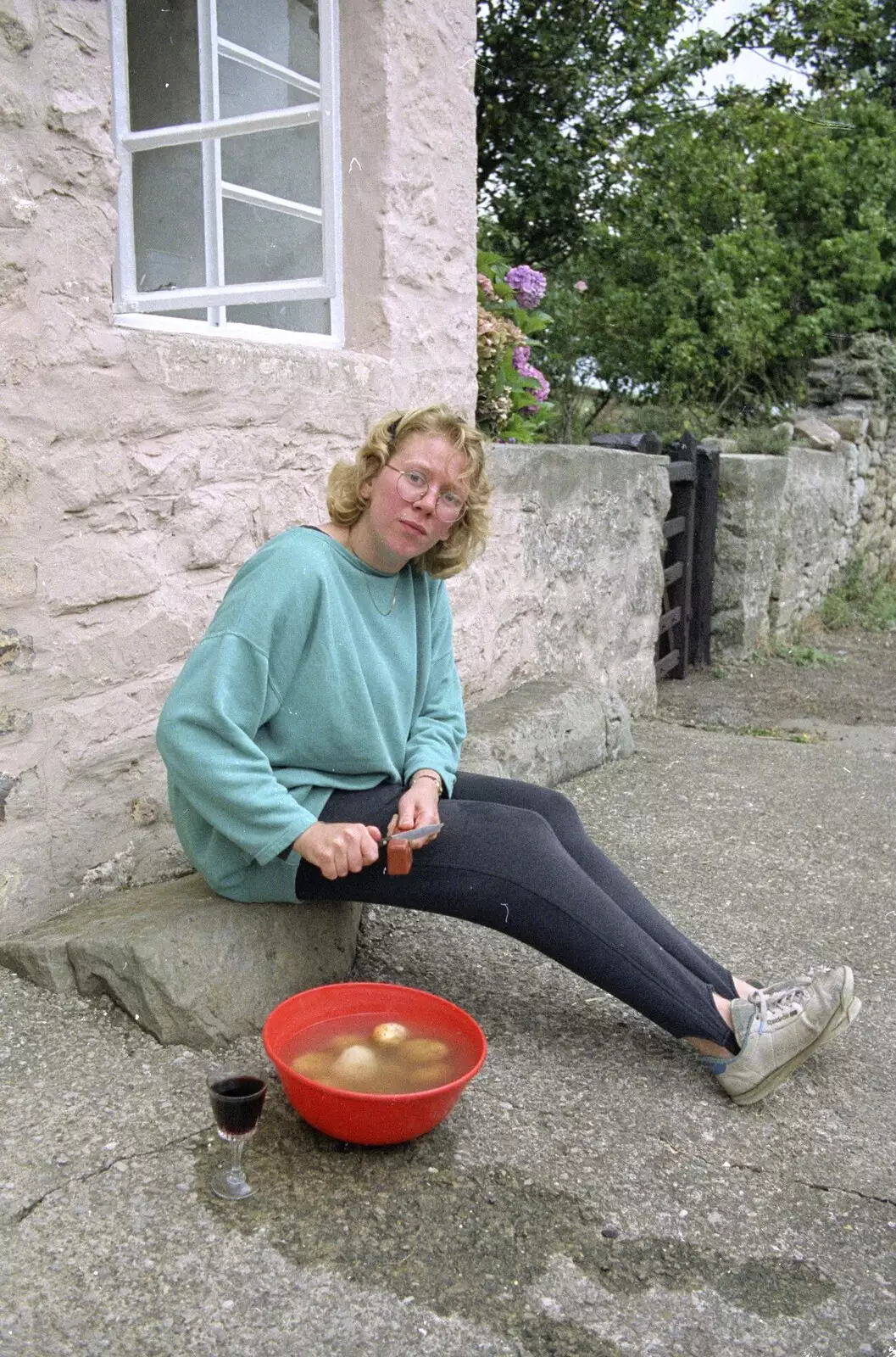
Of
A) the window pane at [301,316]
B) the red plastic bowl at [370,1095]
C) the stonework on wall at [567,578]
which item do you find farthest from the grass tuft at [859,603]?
the red plastic bowl at [370,1095]

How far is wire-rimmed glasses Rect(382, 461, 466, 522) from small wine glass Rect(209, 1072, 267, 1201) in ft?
3.54

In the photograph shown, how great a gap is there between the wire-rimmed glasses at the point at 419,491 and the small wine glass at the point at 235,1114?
108 cm

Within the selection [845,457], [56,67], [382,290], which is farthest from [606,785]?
[845,457]

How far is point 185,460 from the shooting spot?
2.79 meters

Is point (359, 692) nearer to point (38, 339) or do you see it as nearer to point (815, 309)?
point (38, 339)

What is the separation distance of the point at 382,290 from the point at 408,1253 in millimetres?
2510

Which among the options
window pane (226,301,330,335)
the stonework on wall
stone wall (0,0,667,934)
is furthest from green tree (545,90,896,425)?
window pane (226,301,330,335)

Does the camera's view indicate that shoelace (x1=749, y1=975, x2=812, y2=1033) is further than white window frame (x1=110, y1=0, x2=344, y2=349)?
No

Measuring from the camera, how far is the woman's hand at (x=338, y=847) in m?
2.15

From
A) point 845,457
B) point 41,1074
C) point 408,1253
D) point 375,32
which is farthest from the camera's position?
point 845,457

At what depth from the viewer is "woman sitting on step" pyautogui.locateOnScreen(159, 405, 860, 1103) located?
2180 millimetres

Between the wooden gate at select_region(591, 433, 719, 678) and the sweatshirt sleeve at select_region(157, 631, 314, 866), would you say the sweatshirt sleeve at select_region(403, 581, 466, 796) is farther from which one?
the wooden gate at select_region(591, 433, 719, 678)

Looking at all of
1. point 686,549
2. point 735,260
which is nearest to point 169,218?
point 686,549

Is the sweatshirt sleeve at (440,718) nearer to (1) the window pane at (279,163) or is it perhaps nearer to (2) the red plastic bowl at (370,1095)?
(2) the red plastic bowl at (370,1095)
